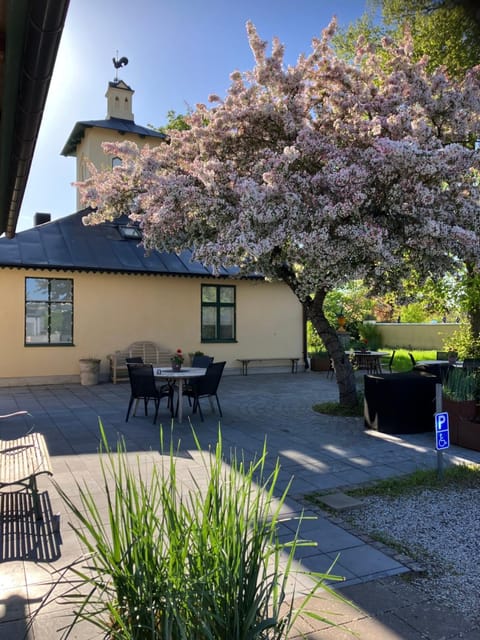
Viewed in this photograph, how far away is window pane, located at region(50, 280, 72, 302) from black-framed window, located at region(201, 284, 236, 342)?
149 inches

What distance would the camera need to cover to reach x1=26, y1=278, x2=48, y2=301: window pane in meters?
12.5

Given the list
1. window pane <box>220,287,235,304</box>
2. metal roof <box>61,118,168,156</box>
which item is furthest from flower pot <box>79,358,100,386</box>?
metal roof <box>61,118,168,156</box>

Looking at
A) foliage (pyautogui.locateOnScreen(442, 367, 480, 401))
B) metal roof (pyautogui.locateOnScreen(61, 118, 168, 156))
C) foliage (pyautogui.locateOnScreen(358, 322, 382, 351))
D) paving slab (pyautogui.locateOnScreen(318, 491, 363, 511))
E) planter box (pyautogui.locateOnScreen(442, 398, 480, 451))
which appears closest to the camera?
paving slab (pyautogui.locateOnScreen(318, 491, 363, 511))

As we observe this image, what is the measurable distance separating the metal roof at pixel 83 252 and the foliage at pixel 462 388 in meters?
6.25

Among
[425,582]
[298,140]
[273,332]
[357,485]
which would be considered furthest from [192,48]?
[273,332]

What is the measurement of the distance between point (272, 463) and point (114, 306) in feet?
28.7

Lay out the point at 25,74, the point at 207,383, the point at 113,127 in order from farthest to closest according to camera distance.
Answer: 1. the point at 113,127
2. the point at 207,383
3. the point at 25,74

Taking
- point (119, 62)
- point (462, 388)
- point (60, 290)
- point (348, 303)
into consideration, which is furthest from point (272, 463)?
point (348, 303)

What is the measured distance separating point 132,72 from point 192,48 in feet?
51.5

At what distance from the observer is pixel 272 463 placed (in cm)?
576

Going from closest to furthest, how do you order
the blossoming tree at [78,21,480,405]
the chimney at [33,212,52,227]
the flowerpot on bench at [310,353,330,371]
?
the blossoming tree at [78,21,480,405] → the chimney at [33,212,52,227] → the flowerpot on bench at [310,353,330,371]

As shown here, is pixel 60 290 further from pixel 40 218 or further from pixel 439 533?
pixel 439 533

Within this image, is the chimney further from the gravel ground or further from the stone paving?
the gravel ground

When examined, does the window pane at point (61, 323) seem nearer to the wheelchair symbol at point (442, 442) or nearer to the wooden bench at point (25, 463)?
the wooden bench at point (25, 463)
